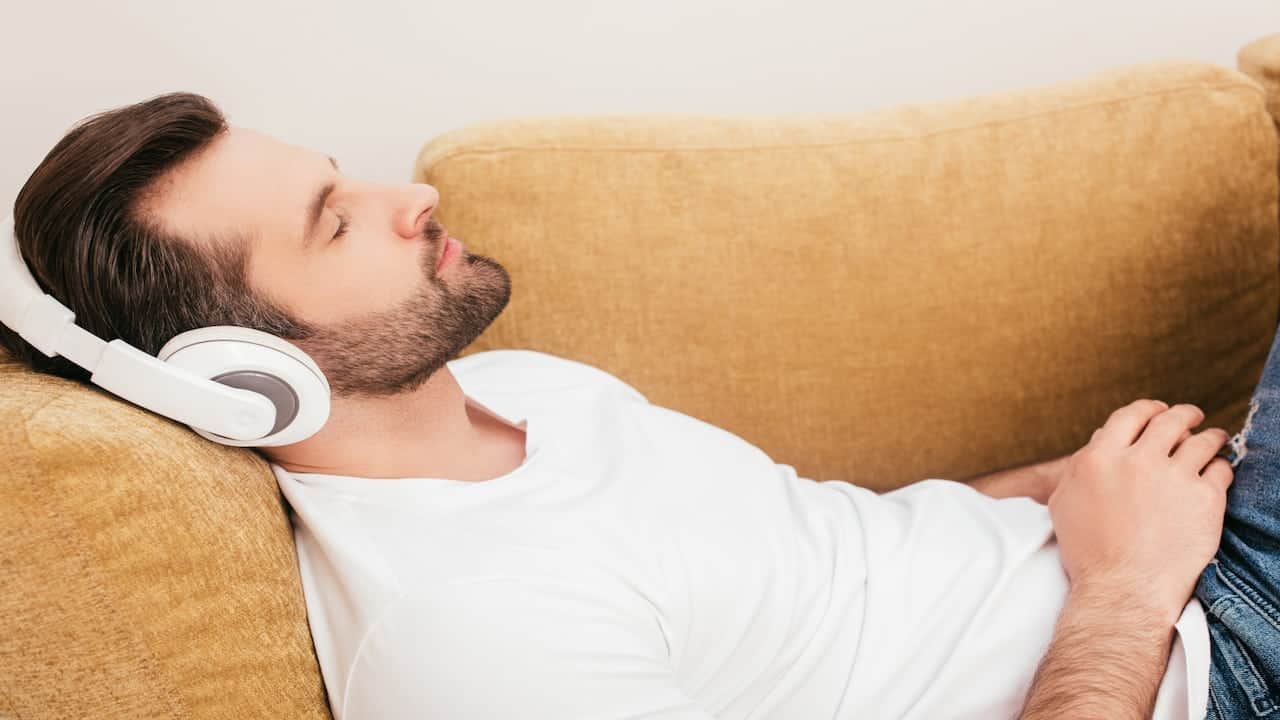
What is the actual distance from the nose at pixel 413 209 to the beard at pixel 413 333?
0.7 inches

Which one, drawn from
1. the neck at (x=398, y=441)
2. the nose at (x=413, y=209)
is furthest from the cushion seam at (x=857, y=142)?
the neck at (x=398, y=441)

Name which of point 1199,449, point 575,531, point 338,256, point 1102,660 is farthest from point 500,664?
point 1199,449

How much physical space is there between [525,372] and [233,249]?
1.39 feet

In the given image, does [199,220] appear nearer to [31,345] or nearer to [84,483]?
[31,345]

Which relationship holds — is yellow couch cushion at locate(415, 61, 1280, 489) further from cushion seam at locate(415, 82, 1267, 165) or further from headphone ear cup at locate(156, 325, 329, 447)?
headphone ear cup at locate(156, 325, 329, 447)

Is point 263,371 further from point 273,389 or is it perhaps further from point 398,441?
point 398,441

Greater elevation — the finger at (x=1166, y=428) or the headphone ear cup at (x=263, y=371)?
the headphone ear cup at (x=263, y=371)

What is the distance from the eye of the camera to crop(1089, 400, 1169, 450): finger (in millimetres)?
1225

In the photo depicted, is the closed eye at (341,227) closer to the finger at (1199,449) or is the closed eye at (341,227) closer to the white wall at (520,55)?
the white wall at (520,55)

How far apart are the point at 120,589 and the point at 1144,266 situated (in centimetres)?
130

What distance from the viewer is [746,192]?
1.39m

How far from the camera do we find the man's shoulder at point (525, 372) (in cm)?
133

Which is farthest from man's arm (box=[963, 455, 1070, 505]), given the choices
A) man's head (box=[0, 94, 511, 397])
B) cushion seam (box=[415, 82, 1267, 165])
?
man's head (box=[0, 94, 511, 397])

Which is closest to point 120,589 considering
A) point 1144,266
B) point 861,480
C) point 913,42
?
point 861,480
